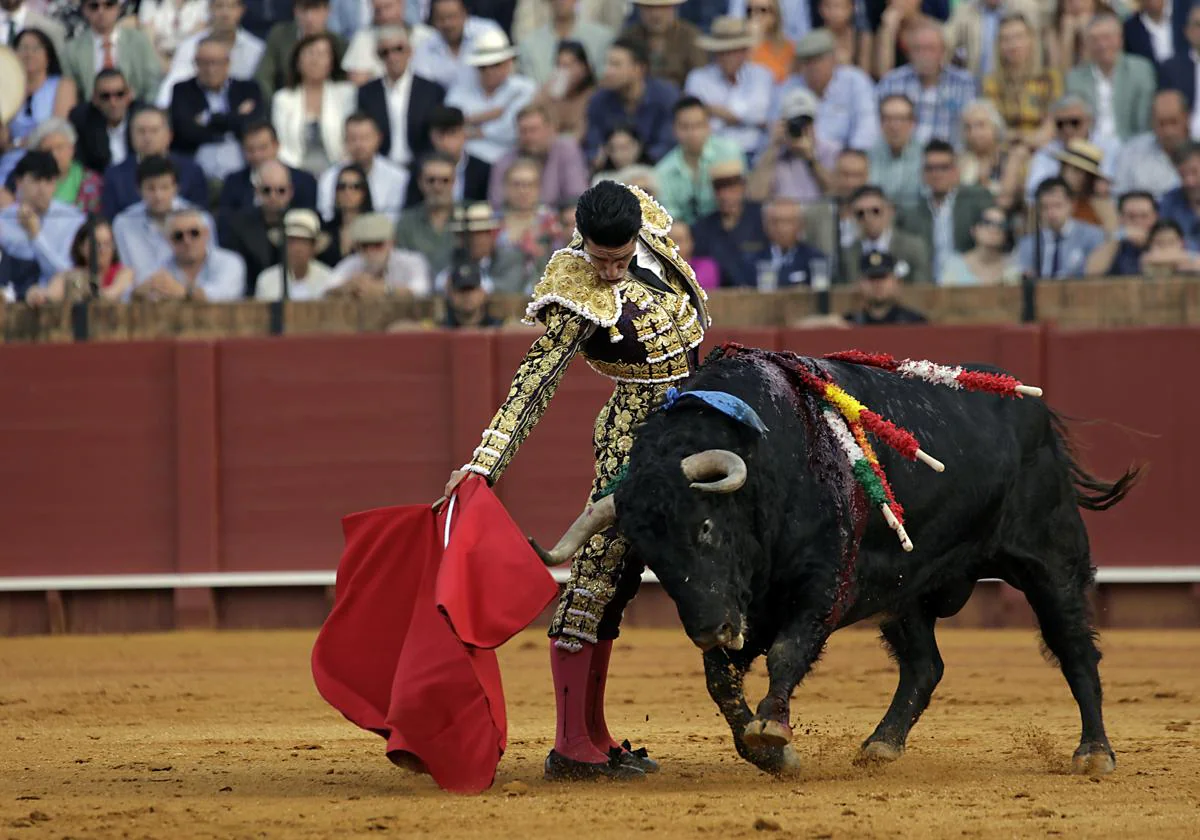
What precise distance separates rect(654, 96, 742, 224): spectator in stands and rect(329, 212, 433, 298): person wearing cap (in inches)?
48.8

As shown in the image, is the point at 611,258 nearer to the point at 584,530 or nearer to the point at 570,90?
the point at 584,530

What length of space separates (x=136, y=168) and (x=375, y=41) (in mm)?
1486

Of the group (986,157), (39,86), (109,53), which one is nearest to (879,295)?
(986,157)

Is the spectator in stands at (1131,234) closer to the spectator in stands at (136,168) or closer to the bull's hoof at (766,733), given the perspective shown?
the spectator in stands at (136,168)

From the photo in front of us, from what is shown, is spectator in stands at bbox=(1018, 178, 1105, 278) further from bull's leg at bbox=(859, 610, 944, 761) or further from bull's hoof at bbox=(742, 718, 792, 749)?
bull's hoof at bbox=(742, 718, 792, 749)

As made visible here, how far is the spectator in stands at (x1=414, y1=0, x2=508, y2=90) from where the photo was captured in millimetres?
10227

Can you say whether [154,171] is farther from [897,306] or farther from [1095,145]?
[1095,145]

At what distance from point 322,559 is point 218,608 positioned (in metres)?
0.59

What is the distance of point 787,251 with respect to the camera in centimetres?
884

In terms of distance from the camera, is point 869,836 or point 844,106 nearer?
point 869,836

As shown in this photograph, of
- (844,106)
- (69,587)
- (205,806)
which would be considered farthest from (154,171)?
(205,806)

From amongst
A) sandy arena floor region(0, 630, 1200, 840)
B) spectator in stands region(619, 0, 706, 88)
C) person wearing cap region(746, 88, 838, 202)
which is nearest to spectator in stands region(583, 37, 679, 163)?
spectator in stands region(619, 0, 706, 88)

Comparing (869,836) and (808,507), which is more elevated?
(808,507)

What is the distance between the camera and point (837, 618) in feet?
15.6
